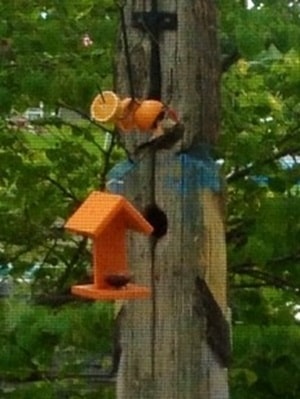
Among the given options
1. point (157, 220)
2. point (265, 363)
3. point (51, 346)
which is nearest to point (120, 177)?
point (157, 220)

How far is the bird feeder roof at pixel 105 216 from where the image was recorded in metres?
2.84

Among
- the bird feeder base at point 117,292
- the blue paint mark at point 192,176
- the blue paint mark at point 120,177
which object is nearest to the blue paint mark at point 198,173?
the blue paint mark at point 192,176

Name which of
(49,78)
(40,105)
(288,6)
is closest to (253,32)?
(288,6)

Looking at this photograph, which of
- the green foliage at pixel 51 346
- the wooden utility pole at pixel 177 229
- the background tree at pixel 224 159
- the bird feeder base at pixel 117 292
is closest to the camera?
the bird feeder base at pixel 117 292

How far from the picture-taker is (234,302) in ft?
16.5

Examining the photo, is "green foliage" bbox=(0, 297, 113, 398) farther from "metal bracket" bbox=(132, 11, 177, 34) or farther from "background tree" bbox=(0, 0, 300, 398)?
"metal bracket" bbox=(132, 11, 177, 34)

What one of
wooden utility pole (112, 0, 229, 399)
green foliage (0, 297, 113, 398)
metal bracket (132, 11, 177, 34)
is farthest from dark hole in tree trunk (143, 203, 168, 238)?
green foliage (0, 297, 113, 398)

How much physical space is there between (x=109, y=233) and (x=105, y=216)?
0.08 meters

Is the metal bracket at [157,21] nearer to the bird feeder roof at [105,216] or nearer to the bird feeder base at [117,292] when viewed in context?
the bird feeder roof at [105,216]

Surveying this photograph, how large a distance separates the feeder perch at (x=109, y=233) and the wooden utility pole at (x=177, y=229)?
7 cm

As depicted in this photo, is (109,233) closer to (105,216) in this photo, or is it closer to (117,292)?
(105,216)

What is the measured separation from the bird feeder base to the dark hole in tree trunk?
0.15 meters

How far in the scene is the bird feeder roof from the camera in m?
2.84

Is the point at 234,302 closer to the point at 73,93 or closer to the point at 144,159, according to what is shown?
the point at 73,93
